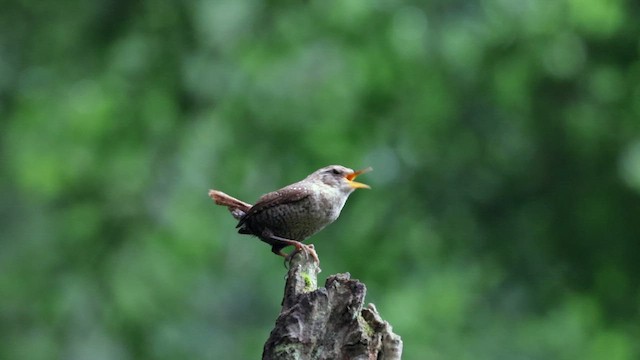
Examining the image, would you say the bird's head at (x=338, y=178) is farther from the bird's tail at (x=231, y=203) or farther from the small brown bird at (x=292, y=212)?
the bird's tail at (x=231, y=203)

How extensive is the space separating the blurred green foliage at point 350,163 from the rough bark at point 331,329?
17.5 ft

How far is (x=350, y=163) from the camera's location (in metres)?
9.34

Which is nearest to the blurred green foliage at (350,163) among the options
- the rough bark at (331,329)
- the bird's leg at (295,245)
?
the bird's leg at (295,245)

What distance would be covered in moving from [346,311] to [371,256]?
5.98 m

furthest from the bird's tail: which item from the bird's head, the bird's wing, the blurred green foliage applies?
the blurred green foliage

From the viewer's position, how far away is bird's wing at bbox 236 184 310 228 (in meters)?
4.66

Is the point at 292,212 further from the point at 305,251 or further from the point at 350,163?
the point at 350,163

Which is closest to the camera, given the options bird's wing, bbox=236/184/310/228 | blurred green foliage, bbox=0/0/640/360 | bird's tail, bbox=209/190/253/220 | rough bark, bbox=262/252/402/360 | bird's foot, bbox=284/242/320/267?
rough bark, bbox=262/252/402/360

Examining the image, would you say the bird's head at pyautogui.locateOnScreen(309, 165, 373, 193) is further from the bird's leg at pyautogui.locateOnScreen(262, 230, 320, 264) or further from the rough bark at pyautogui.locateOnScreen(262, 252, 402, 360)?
the rough bark at pyautogui.locateOnScreen(262, 252, 402, 360)

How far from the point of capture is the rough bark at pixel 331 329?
3852 millimetres

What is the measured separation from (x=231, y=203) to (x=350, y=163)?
14.6ft

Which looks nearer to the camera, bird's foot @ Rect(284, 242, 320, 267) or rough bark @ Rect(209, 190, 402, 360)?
rough bark @ Rect(209, 190, 402, 360)

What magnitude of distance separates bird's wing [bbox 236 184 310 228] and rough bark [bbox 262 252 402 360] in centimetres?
68

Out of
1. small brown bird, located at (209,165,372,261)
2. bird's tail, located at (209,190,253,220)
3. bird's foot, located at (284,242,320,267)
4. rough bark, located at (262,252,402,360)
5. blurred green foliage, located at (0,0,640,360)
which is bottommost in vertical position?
rough bark, located at (262,252,402,360)
